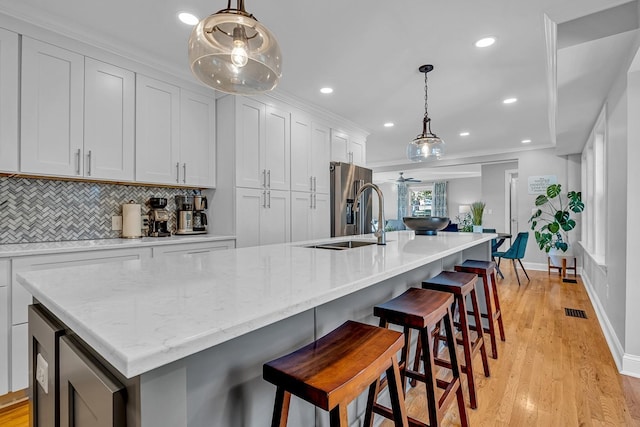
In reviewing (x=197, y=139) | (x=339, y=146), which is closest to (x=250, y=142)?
(x=197, y=139)

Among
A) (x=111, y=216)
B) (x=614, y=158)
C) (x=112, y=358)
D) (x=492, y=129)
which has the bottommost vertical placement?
(x=112, y=358)

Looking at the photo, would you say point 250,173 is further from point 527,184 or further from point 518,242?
point 527,184

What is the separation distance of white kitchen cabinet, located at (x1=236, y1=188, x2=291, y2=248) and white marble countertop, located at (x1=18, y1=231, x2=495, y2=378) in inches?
67.7

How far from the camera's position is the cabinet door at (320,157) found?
399 centimetres

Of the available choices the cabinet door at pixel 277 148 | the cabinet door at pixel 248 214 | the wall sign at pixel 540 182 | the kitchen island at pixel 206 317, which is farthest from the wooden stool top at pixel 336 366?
the wall sign at pixel 540 182

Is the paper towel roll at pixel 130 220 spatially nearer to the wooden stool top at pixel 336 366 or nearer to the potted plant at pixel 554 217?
the wooden stool top at pixel 336 366

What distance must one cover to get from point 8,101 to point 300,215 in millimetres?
2597

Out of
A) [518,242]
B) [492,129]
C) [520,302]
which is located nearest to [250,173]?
[520,302]

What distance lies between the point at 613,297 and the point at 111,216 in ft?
14.3

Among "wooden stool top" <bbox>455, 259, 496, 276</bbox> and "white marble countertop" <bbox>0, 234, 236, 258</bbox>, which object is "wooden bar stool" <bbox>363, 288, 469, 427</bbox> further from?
"white marble countertop" <bbox>0, 234, 236, 258</bbox>

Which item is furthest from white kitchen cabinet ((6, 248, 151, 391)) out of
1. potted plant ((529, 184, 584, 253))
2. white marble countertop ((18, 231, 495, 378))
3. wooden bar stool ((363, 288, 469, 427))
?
potted plant ((529, 184, 584, 253))

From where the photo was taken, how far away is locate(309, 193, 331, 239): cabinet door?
3.93 m

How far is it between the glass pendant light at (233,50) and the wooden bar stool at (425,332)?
1.24 meters

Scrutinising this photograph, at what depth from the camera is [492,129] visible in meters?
4.97
